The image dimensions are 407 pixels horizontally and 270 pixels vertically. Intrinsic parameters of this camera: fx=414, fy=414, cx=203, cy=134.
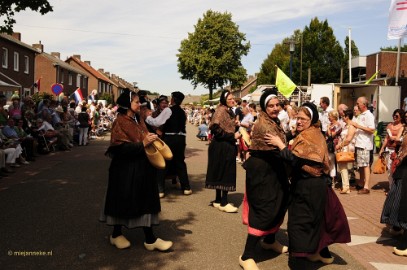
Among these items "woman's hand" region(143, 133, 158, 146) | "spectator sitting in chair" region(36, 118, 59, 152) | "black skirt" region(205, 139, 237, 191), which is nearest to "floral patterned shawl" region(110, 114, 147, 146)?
"woman's hand" region(143, 133, 158, 146)

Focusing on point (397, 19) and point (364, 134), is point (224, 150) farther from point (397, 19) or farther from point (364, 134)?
point (397, 19)

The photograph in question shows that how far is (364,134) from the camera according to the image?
862 centimetres

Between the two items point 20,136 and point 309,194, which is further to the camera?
point 20,136

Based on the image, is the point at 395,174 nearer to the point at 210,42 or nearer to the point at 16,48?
the point at 16,48

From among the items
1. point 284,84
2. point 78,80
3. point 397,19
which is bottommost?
point 284,84

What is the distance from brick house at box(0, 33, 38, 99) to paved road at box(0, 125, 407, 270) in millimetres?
26305

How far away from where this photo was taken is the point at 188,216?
648 cm

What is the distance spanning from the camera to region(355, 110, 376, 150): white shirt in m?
8.41

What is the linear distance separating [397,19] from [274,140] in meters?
7.60

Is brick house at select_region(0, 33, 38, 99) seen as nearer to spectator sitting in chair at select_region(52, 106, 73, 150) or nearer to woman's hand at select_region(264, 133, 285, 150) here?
spectator sitting in chair at select_region(52, 106, 73, 150)

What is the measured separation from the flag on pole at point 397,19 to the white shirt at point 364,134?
9.19 feet

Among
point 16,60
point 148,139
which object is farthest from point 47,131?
point 16,60

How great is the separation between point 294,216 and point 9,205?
493 cm

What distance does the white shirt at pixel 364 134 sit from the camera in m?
8.41
